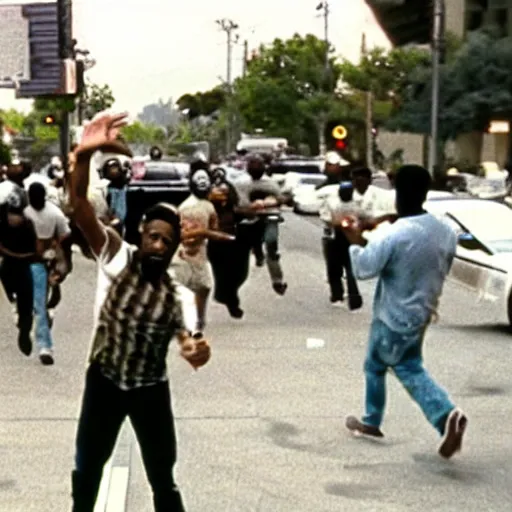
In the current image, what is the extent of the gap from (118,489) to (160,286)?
7.24ft

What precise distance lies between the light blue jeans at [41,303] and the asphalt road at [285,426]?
26 centimetres

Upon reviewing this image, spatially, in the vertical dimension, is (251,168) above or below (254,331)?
above

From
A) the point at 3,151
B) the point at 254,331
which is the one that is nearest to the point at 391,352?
the point at 254,331

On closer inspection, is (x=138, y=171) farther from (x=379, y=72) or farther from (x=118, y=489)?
(x=379, y=72)

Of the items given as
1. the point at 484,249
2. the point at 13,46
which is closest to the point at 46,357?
the point at 484,249

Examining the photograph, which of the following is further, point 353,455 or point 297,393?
point 297,393

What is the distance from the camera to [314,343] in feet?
53.8

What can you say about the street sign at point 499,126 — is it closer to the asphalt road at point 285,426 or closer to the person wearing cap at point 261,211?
the person wearing cap at point 261,211

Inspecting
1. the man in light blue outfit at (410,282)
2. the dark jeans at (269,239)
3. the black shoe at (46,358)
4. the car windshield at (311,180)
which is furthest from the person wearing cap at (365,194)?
the car windshield at (311,180)

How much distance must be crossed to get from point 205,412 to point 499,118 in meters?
63.3

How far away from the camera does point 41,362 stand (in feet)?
49.1

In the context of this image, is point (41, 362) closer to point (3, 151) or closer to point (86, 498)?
point (86, 498)

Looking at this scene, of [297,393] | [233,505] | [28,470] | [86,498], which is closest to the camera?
[86,498]

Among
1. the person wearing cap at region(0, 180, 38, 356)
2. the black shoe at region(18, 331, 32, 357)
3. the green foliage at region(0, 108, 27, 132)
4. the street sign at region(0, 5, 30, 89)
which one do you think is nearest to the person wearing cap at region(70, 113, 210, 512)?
the person wearing cap at region(0, 180, 38, 356)
